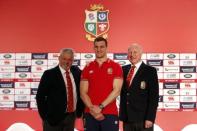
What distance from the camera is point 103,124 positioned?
2604mm

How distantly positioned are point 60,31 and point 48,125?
1.82 m

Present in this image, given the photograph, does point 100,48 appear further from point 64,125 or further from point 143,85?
point 64,125

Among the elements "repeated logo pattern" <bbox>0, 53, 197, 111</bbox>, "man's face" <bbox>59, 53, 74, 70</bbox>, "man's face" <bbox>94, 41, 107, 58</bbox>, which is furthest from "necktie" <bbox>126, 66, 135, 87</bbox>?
"repeated logo pattern" <bbox>0, 53, 197, 111</bbox>

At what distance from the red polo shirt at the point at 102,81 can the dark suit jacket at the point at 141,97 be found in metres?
0.31

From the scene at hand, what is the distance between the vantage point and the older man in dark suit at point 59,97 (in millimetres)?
3033

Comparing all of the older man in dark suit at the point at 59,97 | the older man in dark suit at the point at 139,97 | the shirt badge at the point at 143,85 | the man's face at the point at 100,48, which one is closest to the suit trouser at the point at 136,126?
the older man in dark suit at the point at 139,97

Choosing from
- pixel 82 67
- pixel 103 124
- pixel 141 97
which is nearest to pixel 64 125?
pixel 103 124

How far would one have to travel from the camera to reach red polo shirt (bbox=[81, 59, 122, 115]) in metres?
2.62

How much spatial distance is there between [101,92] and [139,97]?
0.49 metres

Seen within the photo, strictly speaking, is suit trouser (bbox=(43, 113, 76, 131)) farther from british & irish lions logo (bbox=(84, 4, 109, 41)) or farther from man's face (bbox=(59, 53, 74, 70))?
british & irish lions logo (bbox=(84, 4, 109, 41))

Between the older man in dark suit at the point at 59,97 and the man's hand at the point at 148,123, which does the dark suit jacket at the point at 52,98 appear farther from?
the man's hand at the point at 148,123

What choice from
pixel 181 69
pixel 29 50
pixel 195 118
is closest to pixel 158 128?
pixel 195 118

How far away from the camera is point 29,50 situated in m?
4.52

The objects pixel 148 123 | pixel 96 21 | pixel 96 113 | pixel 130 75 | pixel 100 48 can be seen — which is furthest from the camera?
pixel 96 21
